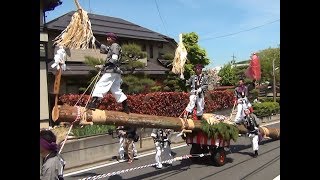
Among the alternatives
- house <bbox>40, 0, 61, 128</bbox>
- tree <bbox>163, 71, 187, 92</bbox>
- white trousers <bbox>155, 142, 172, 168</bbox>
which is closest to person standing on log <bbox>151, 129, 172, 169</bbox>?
white trousers <bbox>155, 142, 172, 168</bbox>

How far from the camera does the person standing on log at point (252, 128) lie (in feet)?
39.0

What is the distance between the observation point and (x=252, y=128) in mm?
12039

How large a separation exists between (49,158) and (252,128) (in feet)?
29.1

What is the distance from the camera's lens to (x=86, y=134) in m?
12.3

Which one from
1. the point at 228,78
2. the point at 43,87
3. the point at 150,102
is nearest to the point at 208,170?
the point at 43,87

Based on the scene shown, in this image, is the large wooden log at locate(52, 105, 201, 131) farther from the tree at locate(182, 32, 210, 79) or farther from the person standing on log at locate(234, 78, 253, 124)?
the tree at locate(182, 32, 210, 79)

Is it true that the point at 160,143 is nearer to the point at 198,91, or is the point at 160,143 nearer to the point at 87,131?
the point at 198,91

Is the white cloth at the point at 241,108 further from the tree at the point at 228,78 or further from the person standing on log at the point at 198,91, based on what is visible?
the tree at the point at 228,78

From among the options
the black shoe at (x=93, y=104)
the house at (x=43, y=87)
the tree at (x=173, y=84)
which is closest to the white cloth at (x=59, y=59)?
the house at (x=43, y=87)

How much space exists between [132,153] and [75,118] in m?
5.11

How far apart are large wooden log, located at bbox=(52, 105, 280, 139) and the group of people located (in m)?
0.28
